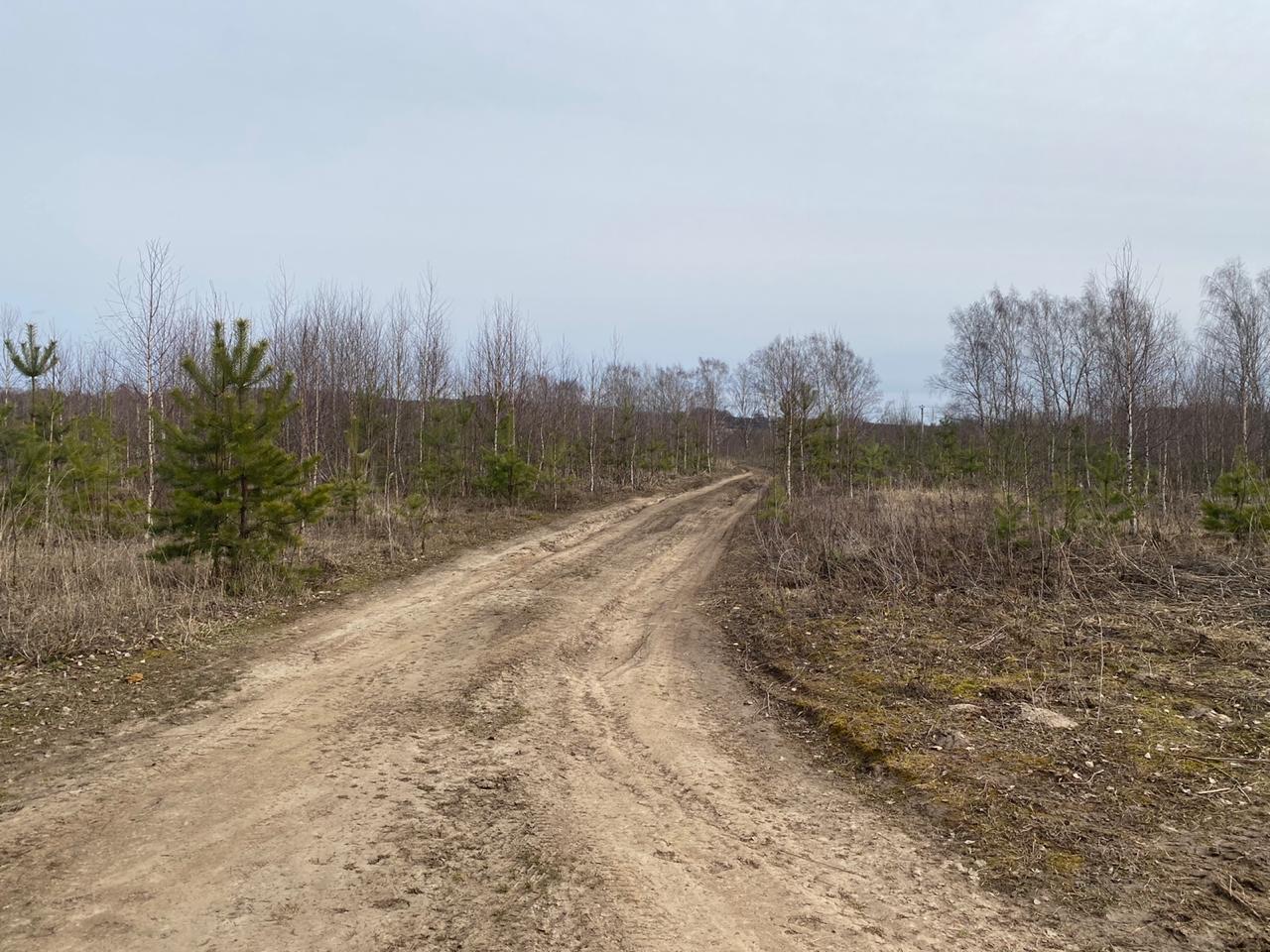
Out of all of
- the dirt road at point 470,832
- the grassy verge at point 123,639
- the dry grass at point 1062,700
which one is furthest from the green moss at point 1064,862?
the grassy verge at point 123,639

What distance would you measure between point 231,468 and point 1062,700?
936 centimetres

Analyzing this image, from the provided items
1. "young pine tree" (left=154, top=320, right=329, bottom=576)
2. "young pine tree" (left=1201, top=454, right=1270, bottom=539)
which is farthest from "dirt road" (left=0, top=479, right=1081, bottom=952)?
"young pine tree" (left=1201, top=454, right=1270, bottom=539)

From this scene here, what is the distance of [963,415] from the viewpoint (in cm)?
4019

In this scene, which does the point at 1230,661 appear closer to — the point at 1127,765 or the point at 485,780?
the point at 1127,765

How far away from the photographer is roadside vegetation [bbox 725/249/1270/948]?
12.1 ft

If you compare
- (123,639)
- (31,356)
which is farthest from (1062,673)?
(31,356)

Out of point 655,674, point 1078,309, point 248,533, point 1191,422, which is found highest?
point 1078,309

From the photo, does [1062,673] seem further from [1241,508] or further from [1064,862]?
[1241,508]

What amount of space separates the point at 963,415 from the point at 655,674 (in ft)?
125

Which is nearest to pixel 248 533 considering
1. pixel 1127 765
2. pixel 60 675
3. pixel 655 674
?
pixel 60 675

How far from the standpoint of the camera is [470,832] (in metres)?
3.98

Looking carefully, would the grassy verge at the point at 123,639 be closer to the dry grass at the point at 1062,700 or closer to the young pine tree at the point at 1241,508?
the dry grass at the point at 1062,700

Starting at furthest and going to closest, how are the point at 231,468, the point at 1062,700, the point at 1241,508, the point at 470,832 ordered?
1. the point at 1241,508
2. the point at 231,468
3. the point at 1062,700
4. the point at 470,832

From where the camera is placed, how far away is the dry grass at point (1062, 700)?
362 cm
